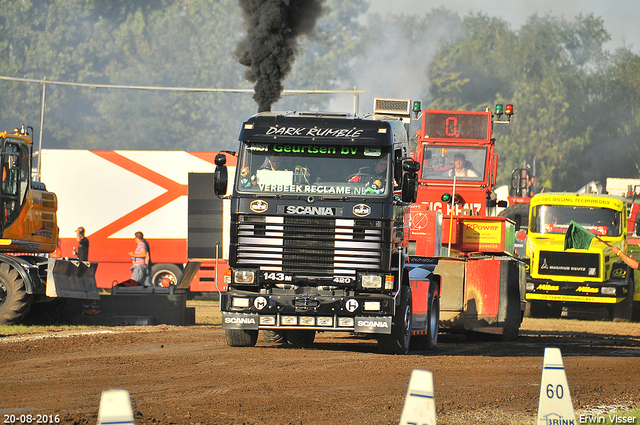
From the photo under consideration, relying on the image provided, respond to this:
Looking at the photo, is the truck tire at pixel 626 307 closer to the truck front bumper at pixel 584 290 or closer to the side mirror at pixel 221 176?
the truck front bumper at pixel 584 290

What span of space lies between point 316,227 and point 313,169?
32.6 inches

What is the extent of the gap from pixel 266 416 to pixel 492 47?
63.6 meters

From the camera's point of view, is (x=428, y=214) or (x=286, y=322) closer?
(x=286, y=322)

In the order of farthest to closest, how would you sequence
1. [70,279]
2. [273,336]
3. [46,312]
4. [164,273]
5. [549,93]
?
[549,93] → [164,273] → [46,312] → [70,279] → [273,336]

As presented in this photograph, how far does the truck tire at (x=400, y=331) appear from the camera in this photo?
1285cm

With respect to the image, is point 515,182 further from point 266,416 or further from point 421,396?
point 421,396

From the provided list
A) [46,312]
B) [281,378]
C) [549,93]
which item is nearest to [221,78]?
[549,93]

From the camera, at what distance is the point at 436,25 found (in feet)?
242

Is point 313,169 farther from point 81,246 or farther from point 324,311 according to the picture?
point 81,246

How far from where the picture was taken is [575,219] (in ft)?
77.2

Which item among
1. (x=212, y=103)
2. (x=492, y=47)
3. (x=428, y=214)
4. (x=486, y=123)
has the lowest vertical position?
(x=428, y=214)

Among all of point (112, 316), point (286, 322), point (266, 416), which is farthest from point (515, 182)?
point (266, 416)

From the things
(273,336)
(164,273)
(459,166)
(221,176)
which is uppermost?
(459,166)

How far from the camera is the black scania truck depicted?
1231cm
